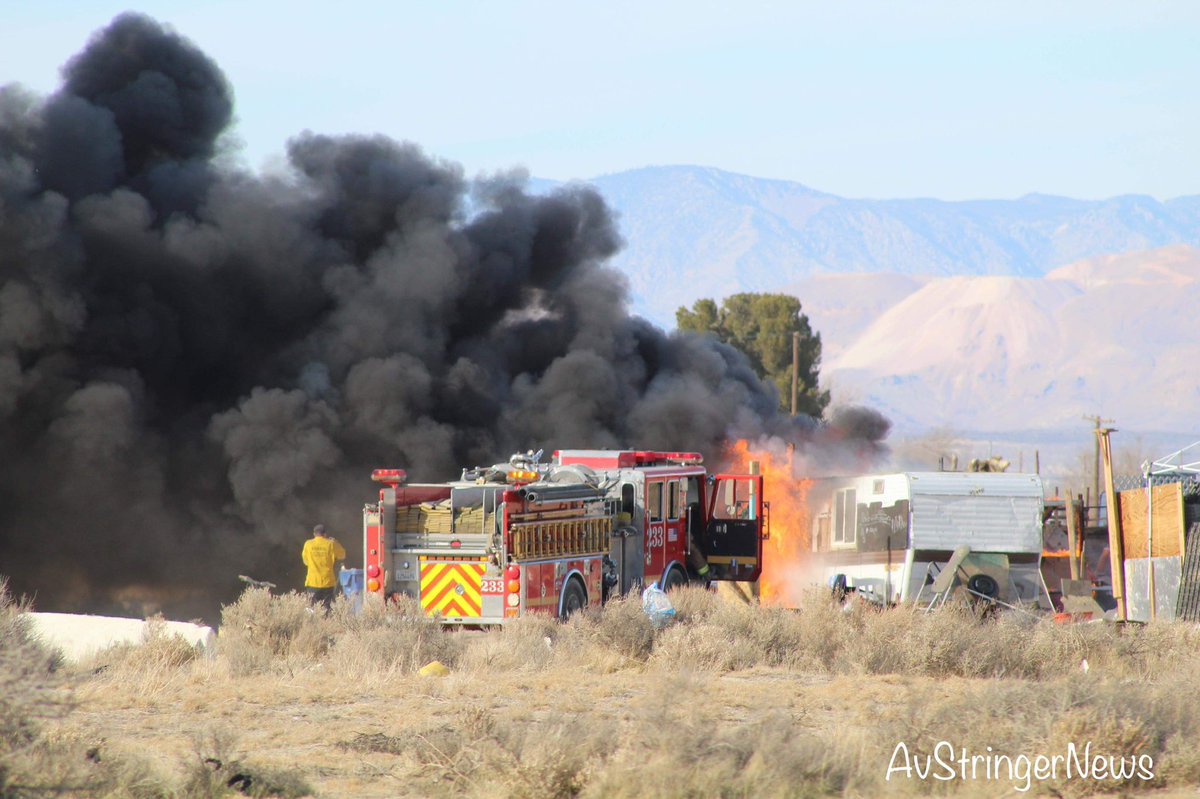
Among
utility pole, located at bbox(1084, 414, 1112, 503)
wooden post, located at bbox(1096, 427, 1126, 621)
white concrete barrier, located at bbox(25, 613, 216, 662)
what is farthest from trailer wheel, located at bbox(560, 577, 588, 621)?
utility pole, located at bbox(1084, 414, 1112, 503)

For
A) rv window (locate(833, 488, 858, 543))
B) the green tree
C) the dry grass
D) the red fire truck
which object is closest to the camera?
the dry grass

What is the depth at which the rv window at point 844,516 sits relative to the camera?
840 inches

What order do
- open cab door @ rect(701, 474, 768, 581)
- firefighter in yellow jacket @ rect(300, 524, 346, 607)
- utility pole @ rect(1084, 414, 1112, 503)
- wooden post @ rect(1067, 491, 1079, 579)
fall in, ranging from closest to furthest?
firefighter in yellow jacket @ rect(300, 524, 346, 607) → wooden post @ rect(1067, 491, 1079, 579) → open cab door @ rect(701, 474, 768, 581) → utility pole @ rect(1084, 414, 1112, 503)

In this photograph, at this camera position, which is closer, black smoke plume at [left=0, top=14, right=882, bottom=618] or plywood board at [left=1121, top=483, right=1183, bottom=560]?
plywood board at [left=1121, top=483, right=1183, bottom=560]

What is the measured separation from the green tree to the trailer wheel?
42109mm

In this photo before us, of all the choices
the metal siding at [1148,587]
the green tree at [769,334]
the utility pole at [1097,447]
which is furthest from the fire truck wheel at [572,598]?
the green tree at [769,334]

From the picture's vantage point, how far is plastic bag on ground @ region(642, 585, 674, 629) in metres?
16.3

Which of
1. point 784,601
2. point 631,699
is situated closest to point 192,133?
point 784,601

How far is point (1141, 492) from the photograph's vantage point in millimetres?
19125

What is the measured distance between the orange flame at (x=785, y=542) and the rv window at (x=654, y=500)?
130 inches

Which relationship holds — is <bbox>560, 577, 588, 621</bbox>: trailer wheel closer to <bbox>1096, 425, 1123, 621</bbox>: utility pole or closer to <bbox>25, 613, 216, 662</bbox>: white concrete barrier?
<bbox>25, 613, 216, 662</bbox>: white concrete barrier

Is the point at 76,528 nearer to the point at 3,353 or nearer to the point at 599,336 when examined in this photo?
the point at 3,353

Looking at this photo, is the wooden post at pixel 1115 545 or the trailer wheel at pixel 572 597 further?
the wooden post at pixel 1115 545

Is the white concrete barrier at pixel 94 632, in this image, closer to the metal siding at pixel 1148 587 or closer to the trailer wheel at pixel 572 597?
the trailer wheel at pixel 572 597
